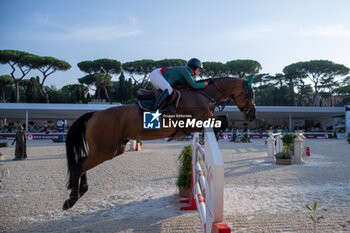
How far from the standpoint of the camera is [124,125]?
2.92 m

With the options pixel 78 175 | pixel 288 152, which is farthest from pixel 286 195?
pixel 288 152

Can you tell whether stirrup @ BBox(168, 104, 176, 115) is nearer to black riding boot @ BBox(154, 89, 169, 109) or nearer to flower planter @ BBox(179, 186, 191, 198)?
black riding boot @ BBox(154, 89, 169, 109)

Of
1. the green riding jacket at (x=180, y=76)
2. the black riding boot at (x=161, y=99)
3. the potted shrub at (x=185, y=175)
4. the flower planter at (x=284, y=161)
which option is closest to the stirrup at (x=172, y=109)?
the black riding boot at (x=161, y=99)

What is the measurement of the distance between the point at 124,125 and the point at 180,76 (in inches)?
33.5

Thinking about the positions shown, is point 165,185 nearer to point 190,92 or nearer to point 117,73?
point 190,92

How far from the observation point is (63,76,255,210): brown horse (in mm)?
2824

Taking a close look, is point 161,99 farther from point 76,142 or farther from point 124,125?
point 76,142

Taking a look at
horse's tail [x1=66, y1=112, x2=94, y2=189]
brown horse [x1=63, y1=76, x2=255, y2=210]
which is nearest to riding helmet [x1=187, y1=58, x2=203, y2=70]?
brown horse [x1=63, y1=76, x2=255, y2=210]

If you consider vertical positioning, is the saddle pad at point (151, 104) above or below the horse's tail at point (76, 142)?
above

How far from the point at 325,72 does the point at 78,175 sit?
52861 mm

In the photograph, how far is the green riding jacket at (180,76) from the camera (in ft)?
9.61

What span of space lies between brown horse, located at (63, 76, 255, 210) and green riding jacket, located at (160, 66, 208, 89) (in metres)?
0.08

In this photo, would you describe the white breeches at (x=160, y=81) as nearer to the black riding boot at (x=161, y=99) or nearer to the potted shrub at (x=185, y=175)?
the black riding boot at (x=161, y=99)

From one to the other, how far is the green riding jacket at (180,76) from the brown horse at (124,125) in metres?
0.08
